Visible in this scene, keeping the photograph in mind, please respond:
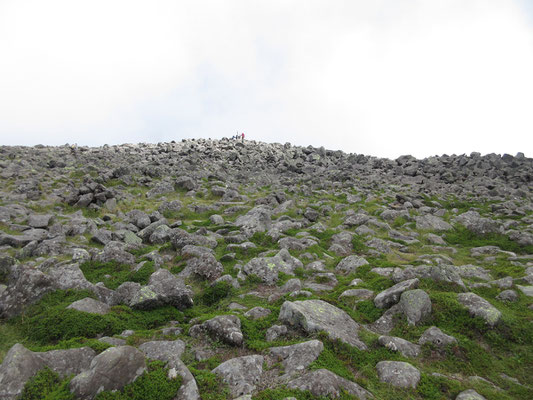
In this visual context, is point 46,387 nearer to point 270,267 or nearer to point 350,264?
point 270,267

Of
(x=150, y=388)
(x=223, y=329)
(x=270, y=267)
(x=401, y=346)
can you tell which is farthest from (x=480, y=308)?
(x=150, y=388)

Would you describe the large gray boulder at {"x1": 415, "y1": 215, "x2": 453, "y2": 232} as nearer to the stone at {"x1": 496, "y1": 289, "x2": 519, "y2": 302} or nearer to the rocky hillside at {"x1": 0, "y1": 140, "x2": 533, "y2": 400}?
the rocky hillside at {"x1": 0, "y1": 140, "x2": 533, "y2": 400}

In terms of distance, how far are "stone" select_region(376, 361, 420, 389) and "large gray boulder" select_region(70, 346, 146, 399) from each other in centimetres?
595

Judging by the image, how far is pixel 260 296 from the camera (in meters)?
12.5

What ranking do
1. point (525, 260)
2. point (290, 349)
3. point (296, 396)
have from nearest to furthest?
1. point (296, 396)
2. point (290, 349)
3. point (525, 260)

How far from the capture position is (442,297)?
1076 centimetres

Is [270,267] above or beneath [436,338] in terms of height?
above

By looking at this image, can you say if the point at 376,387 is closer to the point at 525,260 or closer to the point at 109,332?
the point at 109,332

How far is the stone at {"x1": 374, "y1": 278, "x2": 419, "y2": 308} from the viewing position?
11.1m

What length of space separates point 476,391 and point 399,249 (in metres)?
11.6

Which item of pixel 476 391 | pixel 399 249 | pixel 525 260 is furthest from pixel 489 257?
pixel 476 391

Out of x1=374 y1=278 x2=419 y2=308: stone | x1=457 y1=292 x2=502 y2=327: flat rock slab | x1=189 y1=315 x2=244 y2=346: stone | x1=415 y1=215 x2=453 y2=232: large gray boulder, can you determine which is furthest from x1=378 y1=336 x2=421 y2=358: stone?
x1=415 y1=215 x2=453 y2=232: large gray boulder

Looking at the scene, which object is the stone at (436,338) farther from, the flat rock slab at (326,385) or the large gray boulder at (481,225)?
the large gray boulder at (481,225)

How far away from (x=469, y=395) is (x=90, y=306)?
10.9 meters
